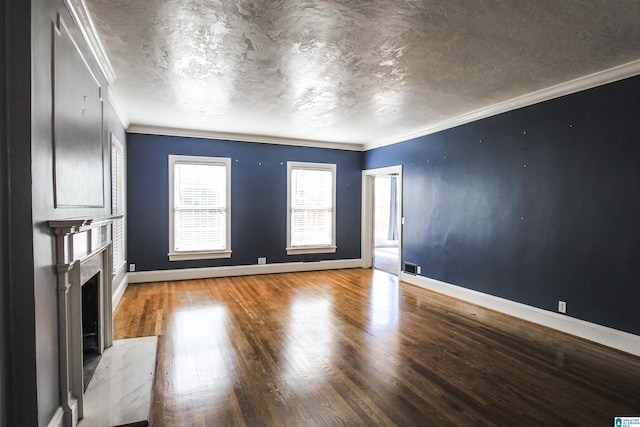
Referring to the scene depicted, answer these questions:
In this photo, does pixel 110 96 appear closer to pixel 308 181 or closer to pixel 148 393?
pixel 148 393

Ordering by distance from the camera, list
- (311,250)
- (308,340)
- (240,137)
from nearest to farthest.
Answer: (308,340) < (240,137) < (311,250)

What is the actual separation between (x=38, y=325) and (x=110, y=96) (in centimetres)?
328

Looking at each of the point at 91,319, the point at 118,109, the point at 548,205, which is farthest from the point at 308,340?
the point at 118,109

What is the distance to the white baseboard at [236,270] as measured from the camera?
230 inches

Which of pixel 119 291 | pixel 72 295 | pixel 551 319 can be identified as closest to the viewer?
pixel 72 295

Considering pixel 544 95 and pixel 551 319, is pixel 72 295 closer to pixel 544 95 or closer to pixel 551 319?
pixel 551 319

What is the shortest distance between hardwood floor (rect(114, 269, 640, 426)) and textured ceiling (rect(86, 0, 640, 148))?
8.49ft

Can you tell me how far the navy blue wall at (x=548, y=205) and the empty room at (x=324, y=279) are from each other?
0.07 ft

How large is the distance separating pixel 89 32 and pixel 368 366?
334 centimetres

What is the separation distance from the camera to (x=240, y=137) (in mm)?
6379

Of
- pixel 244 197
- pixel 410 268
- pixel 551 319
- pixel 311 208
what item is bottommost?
pixel 551 319

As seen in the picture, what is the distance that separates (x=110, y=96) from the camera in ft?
13.3

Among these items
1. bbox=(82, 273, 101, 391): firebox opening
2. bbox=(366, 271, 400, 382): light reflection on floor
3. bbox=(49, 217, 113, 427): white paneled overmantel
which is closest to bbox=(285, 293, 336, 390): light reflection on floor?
bbox=(366, 271, 400, 382): light reflection on floor

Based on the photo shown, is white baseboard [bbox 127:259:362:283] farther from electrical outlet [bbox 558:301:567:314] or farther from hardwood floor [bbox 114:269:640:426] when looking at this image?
electrical outlet [bbox 558:301:567:314]
